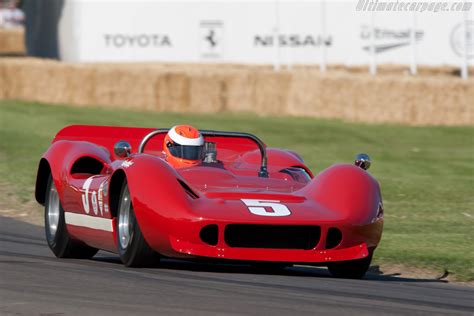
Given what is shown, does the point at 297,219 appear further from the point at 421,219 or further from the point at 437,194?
the point at 437,194

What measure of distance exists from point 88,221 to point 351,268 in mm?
1951

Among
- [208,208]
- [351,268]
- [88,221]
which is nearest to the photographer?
[208,208]

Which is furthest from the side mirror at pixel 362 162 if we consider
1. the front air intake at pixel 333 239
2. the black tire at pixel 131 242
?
the black tire at pixel 131 242


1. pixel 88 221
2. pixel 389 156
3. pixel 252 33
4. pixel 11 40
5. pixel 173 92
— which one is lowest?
pixel 11 40

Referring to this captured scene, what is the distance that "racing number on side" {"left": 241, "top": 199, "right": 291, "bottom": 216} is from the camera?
7.93 metres

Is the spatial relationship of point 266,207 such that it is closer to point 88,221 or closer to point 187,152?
point 187,152

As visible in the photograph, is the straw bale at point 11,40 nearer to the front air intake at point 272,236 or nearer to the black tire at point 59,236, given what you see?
the black tire at point 59,236

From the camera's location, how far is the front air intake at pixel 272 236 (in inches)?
313

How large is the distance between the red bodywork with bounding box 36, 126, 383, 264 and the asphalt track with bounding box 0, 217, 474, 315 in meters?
0.19

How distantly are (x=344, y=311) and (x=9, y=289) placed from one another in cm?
183

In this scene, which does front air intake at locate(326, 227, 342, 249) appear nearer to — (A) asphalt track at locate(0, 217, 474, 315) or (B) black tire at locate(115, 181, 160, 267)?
(A) asphalt track at locate(0, 217, 474, 315)

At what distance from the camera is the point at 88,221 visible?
9.02 metres

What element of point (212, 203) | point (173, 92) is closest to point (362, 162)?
point (212, 203)

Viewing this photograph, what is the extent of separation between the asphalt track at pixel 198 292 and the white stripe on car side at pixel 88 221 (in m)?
0.27
